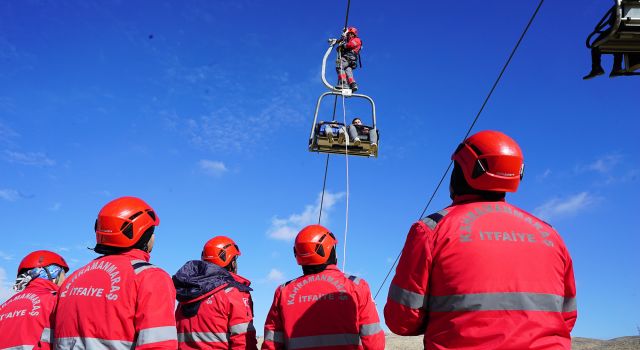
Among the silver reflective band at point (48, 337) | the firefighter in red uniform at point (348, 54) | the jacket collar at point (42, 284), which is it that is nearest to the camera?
the silver reflective band at point (48, 337)

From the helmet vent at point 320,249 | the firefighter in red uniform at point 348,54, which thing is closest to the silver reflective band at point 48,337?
the helmet vent at point 320,249

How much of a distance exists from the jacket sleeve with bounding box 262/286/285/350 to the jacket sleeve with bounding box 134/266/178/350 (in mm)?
1437

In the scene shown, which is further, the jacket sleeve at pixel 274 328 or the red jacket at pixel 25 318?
the jacket sleeve at pixel 274 328

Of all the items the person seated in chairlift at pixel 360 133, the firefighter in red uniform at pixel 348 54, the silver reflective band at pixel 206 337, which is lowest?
the silver reflective band at pixel 206 337

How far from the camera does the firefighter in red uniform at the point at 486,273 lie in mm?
2387

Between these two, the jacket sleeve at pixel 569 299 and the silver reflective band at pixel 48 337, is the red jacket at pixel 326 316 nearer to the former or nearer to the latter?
the silver reflective band at pixel 48 337

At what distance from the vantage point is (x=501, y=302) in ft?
7.87

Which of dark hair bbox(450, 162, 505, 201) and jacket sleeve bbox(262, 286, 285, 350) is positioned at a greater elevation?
dark hair bbox(450, 162, 505, 201)

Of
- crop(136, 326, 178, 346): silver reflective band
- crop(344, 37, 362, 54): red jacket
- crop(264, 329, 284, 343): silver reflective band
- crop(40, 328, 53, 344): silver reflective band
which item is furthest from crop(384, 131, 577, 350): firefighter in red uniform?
crop(344, 37, 362, 54): red jacket

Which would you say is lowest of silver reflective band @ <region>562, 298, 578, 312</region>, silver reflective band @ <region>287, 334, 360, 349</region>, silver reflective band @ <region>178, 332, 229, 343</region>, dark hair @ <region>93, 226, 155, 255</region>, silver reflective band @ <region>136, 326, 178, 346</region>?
silver reflective band @ <region>178, 332, 229, 343</region>

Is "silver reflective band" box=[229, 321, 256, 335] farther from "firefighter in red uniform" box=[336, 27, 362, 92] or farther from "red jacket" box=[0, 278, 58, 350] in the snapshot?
"firefighter in red uniform" box=[336, 27, 362, 92]

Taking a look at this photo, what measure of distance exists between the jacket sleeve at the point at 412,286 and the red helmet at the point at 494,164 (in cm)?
40

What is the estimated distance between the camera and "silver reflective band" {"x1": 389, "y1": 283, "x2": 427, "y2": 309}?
2.56 m

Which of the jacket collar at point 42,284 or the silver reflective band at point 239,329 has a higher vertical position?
the jacket collar at point 42,284
